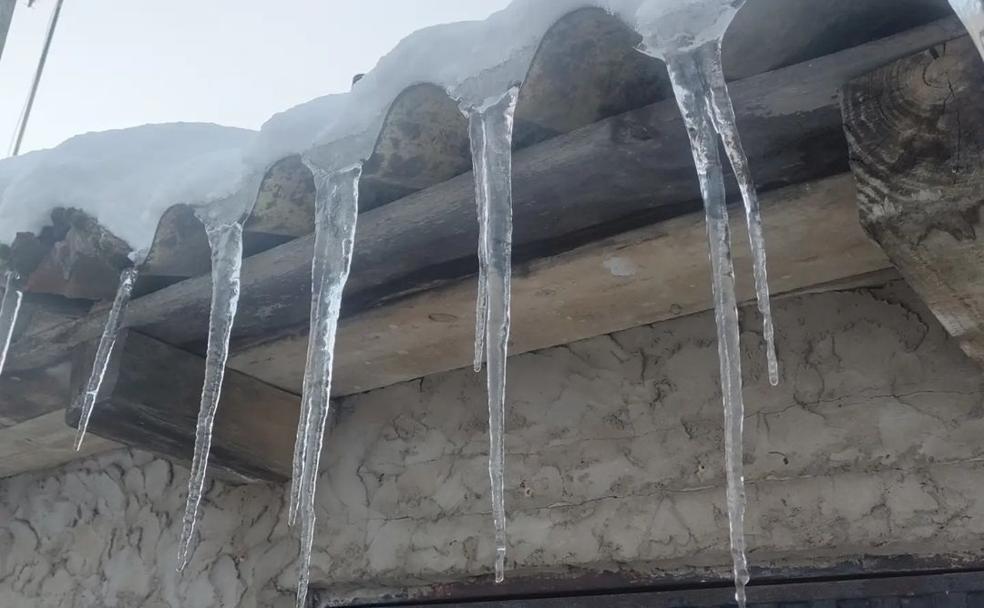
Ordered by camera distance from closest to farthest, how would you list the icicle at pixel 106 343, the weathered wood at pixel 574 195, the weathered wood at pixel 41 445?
the weathered wood at pixel 574 195, the icicle at pixel 106 343, the weathered wood at pixel 41 445

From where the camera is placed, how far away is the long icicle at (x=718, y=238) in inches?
38.2

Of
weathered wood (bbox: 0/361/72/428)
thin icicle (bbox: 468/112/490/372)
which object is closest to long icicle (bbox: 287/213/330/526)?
thin icicle (bbox: 468/112/490/372)

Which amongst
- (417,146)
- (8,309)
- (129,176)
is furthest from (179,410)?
(417,146)

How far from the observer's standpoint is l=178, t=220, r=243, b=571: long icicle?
1367mm

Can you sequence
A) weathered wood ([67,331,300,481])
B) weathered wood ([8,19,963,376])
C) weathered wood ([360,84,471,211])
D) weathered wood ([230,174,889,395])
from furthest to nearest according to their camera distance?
weathered wood ([67,331,300,481]), weathered wood ([230,174,889,395]), weathered wood ([360,84,471,211]), weathered wood ([8,19,963,376])

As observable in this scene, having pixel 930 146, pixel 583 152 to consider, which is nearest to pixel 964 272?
pixel 930 146

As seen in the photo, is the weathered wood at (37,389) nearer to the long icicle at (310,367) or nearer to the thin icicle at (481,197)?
the long icicle at (310,367)

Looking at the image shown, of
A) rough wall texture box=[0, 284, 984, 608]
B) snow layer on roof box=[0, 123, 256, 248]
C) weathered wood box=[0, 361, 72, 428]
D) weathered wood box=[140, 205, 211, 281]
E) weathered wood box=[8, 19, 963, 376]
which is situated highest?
snow layer on roof box=[0, 123, 256, 248]

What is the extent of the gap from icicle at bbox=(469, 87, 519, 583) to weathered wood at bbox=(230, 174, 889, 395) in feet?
0.61

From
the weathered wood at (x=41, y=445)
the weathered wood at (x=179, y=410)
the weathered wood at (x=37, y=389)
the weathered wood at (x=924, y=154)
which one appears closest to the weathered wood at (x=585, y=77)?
the weathered wood at (x=924, y=154)

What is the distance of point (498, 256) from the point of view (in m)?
1.21

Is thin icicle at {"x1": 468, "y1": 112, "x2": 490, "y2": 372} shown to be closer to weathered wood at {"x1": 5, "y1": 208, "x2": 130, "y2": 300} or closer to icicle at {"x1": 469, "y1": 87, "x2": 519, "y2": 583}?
icicle at {"x1": 469, "y1": 87, "x2": 519, "y2": 583}

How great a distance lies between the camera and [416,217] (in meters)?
1.29

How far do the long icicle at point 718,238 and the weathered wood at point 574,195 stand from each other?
6 cm
